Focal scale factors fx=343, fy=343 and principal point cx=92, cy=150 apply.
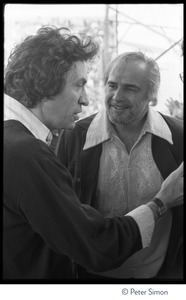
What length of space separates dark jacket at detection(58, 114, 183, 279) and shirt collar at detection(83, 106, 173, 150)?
0.05 ft

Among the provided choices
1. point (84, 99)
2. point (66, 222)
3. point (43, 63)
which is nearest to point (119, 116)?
point (84, 99)

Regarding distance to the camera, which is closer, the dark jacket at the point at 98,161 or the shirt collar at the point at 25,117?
the shirt collar at the point at 25,117

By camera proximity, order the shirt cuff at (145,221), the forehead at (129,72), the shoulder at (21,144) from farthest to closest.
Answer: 1. the forehead at (129,72)
2. the shirt cuff at (145,221)
3. the shoulder at (21,144)

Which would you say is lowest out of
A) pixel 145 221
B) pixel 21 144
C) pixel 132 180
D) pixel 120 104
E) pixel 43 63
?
pixel 145 221

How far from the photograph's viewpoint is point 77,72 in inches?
42.9

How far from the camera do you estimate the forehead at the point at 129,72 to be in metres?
1.17

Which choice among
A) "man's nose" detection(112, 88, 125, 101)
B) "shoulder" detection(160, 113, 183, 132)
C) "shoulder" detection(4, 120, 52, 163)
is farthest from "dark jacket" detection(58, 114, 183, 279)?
"shoulder" detection(4, 120, 52, 163)

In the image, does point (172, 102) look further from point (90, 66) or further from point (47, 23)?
point (47, 23)

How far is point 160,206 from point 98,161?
272 mm

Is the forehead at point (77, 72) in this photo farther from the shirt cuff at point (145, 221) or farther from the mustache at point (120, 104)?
the shirt cuff at point (145, 221)

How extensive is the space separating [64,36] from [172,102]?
432 mm

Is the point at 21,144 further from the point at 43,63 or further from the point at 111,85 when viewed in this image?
the point at 111,85

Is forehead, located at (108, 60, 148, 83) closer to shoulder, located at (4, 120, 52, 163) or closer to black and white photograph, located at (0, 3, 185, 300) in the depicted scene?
black and white photograph, located at (0, 3, 185, 300)

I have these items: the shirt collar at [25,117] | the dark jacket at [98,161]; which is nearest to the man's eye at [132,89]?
the dark jacket at [98,161]
